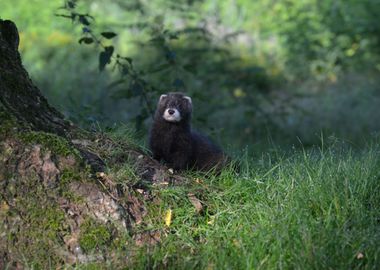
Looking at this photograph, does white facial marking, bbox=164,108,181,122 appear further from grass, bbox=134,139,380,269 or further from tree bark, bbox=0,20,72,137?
tree bark, bbox=0,20,72,137

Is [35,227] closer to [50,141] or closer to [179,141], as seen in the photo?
[50,141]

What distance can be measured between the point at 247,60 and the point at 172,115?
29.6 ft

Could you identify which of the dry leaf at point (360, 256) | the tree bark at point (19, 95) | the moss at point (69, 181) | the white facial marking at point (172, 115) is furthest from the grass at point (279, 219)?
the tree bark at point (19, 95)

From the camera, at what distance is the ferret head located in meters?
6.30

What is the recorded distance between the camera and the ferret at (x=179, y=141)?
6148mm

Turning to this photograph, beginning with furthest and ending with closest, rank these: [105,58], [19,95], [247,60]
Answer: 1. [247,60]
2. [105,58]
3. [19,95]

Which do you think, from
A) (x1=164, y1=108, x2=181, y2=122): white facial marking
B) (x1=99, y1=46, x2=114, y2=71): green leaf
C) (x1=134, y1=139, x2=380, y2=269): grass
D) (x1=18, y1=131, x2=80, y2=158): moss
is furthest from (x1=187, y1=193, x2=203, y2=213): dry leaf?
(x1=99, y1=46, x2=114, y2=71): green leaf

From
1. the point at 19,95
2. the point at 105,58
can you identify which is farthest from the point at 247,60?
the point at 19,95

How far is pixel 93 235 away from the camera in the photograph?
4.59 m

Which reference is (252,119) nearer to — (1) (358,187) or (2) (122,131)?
(2) (122,131)

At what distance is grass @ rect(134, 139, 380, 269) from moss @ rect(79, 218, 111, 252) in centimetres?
29

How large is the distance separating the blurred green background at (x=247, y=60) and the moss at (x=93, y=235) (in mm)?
4816

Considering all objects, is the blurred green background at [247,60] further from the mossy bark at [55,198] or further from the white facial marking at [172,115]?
the mossy bark at [55,198]

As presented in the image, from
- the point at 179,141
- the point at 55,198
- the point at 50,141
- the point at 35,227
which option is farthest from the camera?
the point at 179,141
